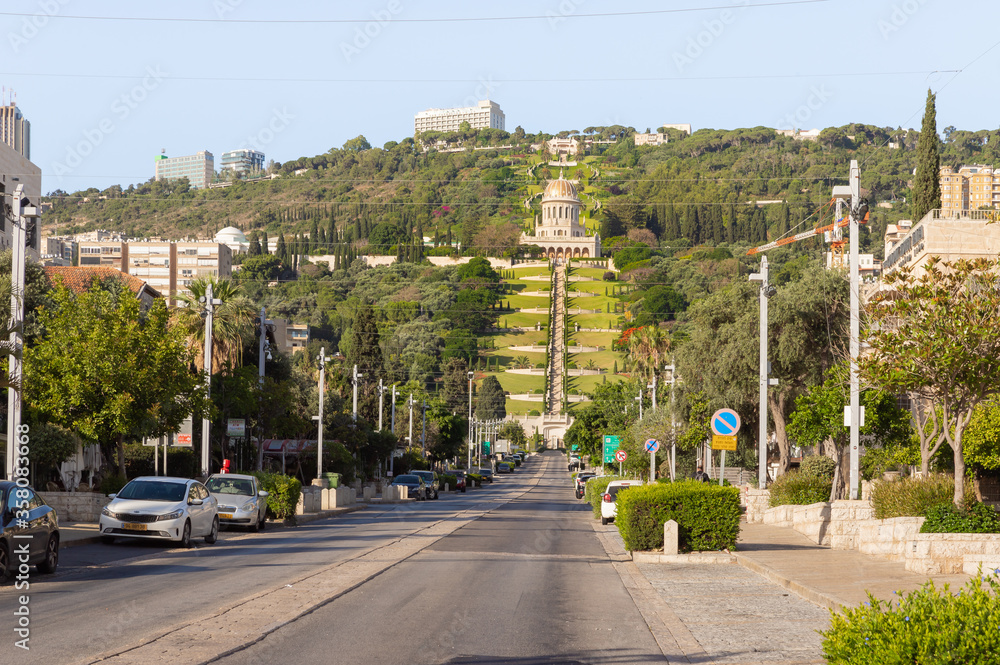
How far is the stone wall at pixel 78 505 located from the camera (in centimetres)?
2833

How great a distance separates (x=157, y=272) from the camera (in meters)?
195

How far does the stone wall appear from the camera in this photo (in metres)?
28.3

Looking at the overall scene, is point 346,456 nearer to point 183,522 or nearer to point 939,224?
point 939,224

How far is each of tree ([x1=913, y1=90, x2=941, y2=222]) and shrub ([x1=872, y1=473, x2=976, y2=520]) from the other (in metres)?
41.4

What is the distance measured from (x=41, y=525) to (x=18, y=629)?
5.35 meters

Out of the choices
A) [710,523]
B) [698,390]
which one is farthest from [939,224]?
[710,523]

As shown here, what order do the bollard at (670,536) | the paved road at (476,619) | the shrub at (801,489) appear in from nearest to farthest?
the paved road at (476,619)
the bollard at (670,536)
the shrub at (801,489)

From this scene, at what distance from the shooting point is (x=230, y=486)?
Result: 28.9 meters

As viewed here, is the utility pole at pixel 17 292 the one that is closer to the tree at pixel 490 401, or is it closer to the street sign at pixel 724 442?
the street sign at pixel 724 442

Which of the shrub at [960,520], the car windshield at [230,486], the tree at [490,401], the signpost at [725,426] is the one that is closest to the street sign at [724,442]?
the signpost at [725,426]

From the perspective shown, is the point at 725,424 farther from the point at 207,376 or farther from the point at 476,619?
the point at 207,376

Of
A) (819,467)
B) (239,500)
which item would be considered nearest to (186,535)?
(239,500)

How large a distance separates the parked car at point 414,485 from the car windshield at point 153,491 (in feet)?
116

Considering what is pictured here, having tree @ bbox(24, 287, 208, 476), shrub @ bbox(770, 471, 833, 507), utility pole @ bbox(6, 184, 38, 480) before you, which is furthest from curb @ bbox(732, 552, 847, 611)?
tree @ bbox(24, 287, 208, 476)
